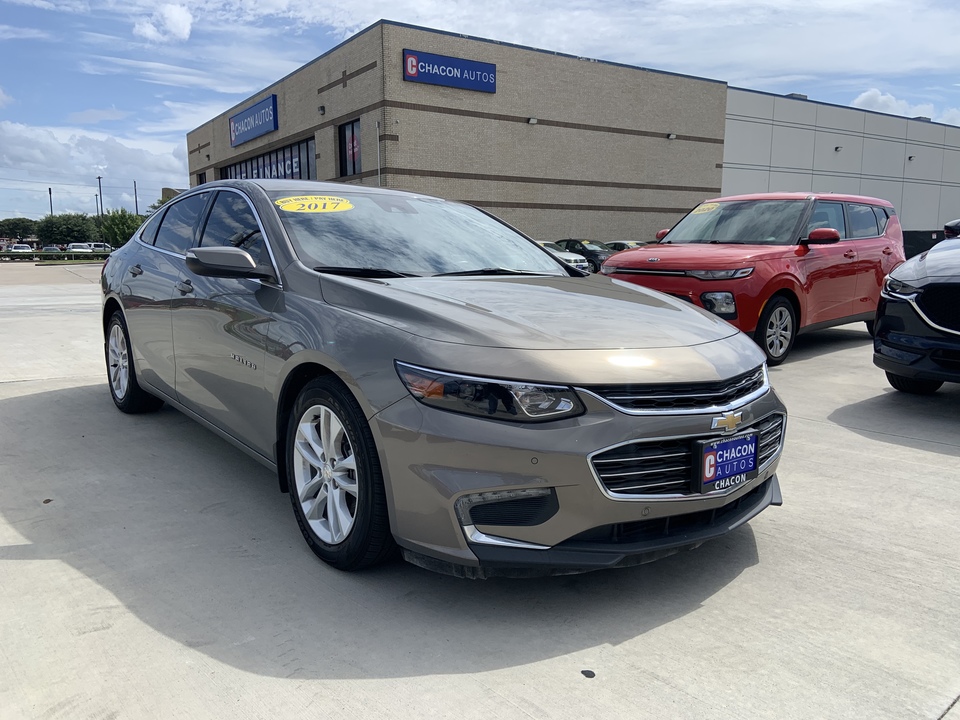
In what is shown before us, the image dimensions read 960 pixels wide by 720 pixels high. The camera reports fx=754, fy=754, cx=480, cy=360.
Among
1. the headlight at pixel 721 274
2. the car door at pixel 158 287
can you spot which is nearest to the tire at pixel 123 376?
the car door at pixel 158 287

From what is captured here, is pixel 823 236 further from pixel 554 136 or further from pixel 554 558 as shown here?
pixel 554 136

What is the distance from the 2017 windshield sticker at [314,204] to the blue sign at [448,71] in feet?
74.2

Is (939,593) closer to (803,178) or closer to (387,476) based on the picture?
(387,476)

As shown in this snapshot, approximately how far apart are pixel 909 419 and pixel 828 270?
2.88 metres

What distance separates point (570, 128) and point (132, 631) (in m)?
28.1

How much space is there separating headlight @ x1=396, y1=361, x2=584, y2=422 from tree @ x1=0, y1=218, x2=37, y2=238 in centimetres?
15050

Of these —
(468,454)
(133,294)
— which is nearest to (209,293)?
(133,294)

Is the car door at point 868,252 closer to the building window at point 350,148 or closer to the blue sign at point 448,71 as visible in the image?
the blue sign at point 448,71

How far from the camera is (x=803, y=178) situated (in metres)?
34.3

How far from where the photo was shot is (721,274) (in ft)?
23.2

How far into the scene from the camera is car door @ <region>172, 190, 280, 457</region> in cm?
343

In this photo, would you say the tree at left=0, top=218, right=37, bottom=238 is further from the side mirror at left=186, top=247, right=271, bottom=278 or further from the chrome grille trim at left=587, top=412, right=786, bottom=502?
the chrome grille trim at left=587, top=412, right=786, bottom=502

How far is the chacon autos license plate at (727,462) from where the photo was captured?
8.69 feet

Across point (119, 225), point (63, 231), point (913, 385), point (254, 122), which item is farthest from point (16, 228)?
point (913, 385)
